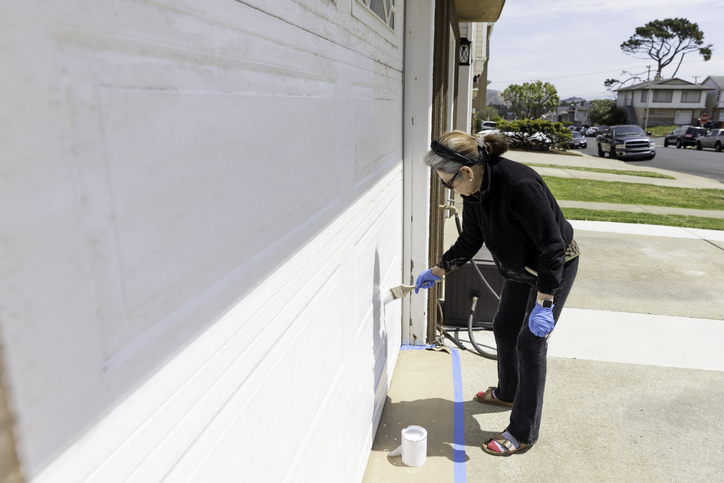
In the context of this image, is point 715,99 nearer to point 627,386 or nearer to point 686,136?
point 686,136

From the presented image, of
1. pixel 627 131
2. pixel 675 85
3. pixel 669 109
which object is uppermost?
pixel 675 85

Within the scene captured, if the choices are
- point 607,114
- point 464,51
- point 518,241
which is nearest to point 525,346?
point 518,241

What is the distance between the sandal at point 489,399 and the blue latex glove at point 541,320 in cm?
94

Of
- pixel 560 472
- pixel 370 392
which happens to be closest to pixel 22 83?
pixel 370 392

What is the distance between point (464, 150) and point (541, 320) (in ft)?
3.22

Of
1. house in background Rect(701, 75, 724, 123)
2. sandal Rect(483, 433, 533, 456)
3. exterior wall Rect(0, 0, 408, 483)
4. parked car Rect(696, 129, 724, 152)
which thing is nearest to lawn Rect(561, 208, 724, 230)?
sandal Rect(483, 433, 533, 456)

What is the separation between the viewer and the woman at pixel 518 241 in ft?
8.58

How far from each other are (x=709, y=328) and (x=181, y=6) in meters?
5.27

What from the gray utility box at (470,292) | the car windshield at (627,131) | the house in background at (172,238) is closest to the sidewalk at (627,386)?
the gray utility box at (470,292)

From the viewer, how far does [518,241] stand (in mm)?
2781

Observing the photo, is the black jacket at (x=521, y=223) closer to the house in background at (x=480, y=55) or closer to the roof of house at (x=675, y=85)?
the house in background at (x=480, y=55)

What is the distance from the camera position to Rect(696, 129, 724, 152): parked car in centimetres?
2925

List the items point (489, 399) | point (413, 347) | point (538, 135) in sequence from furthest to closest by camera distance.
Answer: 1. point (538, 135)
2. point (413, 347)
3. point (489, 399)

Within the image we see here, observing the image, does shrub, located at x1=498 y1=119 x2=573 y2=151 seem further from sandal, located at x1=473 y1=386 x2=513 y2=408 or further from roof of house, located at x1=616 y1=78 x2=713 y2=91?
roof of house, located at x1=616 y1=78 x2=713 y2=91
